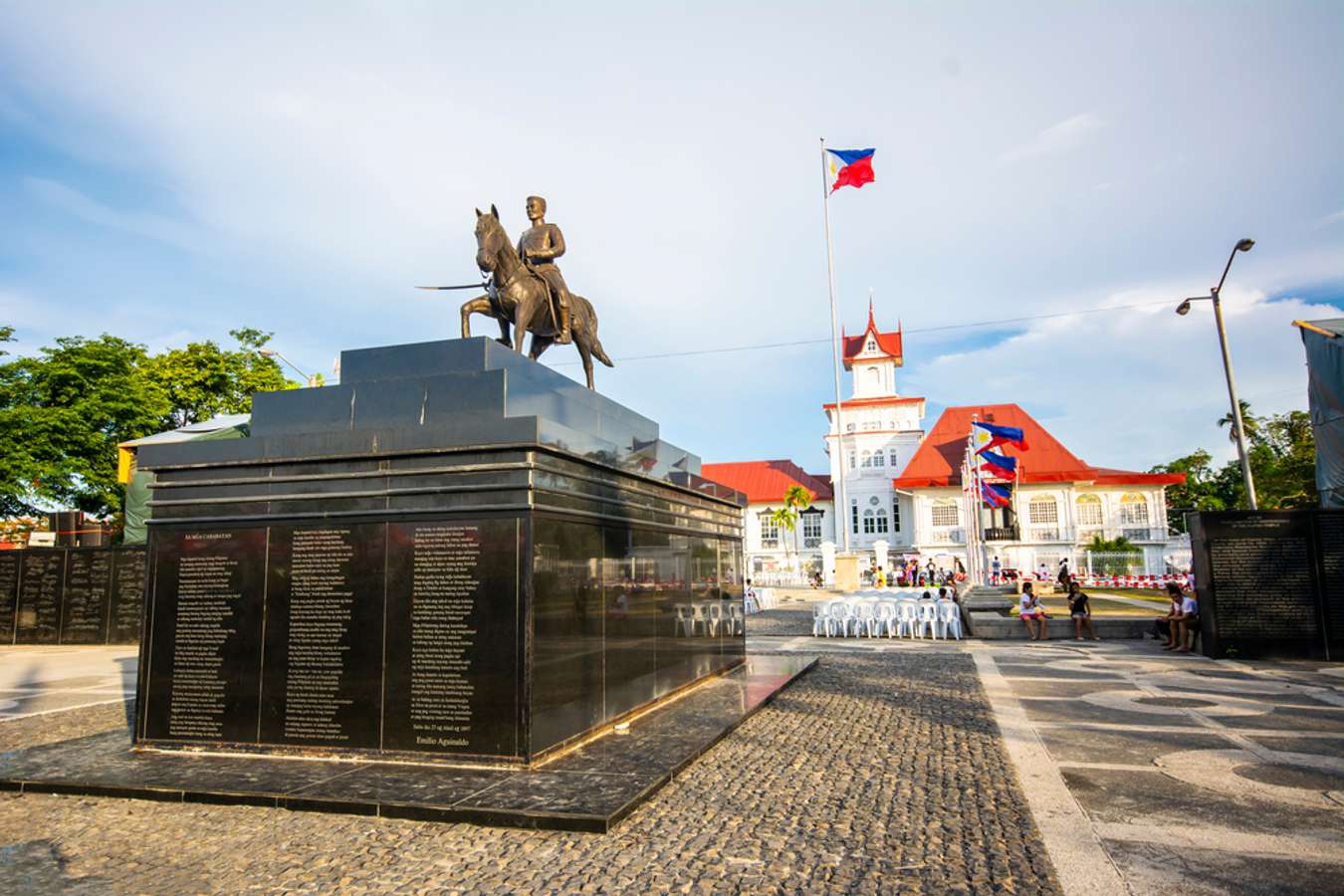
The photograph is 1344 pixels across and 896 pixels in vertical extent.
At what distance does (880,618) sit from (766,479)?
46159 millimetres

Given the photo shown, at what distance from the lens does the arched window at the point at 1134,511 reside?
165ft

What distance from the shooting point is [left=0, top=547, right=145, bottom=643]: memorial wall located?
19.1 meters

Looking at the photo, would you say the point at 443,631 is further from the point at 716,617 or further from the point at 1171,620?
the point at 1171,620

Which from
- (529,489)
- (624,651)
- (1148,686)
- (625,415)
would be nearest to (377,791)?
(529,489)

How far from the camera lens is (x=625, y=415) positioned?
8.62 metres

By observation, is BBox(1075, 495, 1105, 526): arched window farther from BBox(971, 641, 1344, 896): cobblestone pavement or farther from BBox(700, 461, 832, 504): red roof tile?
BBox(971, 641, 1344, 896): cobblestone pavement

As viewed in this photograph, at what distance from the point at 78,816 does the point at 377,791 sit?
6.14 feet

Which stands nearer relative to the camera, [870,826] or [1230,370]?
[870,826]

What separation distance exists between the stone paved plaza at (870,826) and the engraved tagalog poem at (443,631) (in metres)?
1.05

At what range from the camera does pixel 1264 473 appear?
44.6m

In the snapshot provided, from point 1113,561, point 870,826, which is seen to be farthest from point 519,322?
point 1113,561

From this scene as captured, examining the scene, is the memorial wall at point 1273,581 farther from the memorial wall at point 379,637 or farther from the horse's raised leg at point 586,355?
the memorial wall at point 379,637

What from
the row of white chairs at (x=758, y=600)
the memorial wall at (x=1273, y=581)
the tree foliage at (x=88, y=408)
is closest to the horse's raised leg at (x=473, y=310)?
the memorial wall at (x=1273, y=581)

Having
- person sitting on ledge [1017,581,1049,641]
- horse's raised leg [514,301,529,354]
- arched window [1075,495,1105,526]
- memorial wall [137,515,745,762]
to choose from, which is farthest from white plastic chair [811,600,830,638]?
arched window [1075,495,1105,526]
